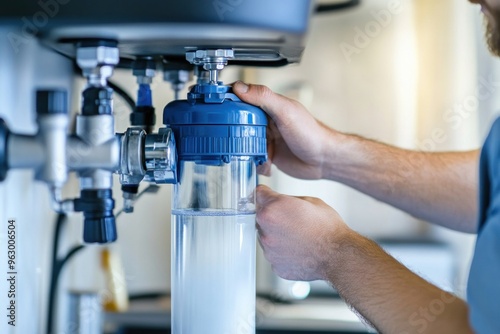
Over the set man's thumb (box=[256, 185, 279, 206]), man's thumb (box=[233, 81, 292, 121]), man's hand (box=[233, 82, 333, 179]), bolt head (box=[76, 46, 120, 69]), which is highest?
bolt head (box=[76, 46, 120, 69])

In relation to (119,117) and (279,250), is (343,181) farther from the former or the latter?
(119,117)

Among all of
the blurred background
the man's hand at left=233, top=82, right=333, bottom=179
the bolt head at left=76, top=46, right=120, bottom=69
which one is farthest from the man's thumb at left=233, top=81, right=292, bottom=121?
the blurred background

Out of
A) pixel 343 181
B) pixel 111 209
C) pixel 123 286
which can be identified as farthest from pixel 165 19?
pixel 123 286

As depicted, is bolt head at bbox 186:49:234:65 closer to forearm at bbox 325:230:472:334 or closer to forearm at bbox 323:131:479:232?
forearm at bbox 325:230:472:334

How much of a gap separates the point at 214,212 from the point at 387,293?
0.19 meters

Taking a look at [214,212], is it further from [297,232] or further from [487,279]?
[487,279]

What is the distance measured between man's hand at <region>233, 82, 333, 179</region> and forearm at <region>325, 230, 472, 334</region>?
0.15 meters

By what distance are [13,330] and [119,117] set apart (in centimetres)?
42

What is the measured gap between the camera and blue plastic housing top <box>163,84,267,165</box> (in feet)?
1.90

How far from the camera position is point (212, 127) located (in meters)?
0.58

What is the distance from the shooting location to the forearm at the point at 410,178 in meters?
0.91

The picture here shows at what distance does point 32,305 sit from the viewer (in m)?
0.71

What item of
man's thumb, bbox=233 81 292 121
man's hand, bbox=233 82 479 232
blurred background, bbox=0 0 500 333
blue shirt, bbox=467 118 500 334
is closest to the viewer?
blue shirt, bbox=467 118 500 334

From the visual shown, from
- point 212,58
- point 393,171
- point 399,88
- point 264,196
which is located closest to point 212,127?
point 212,58
